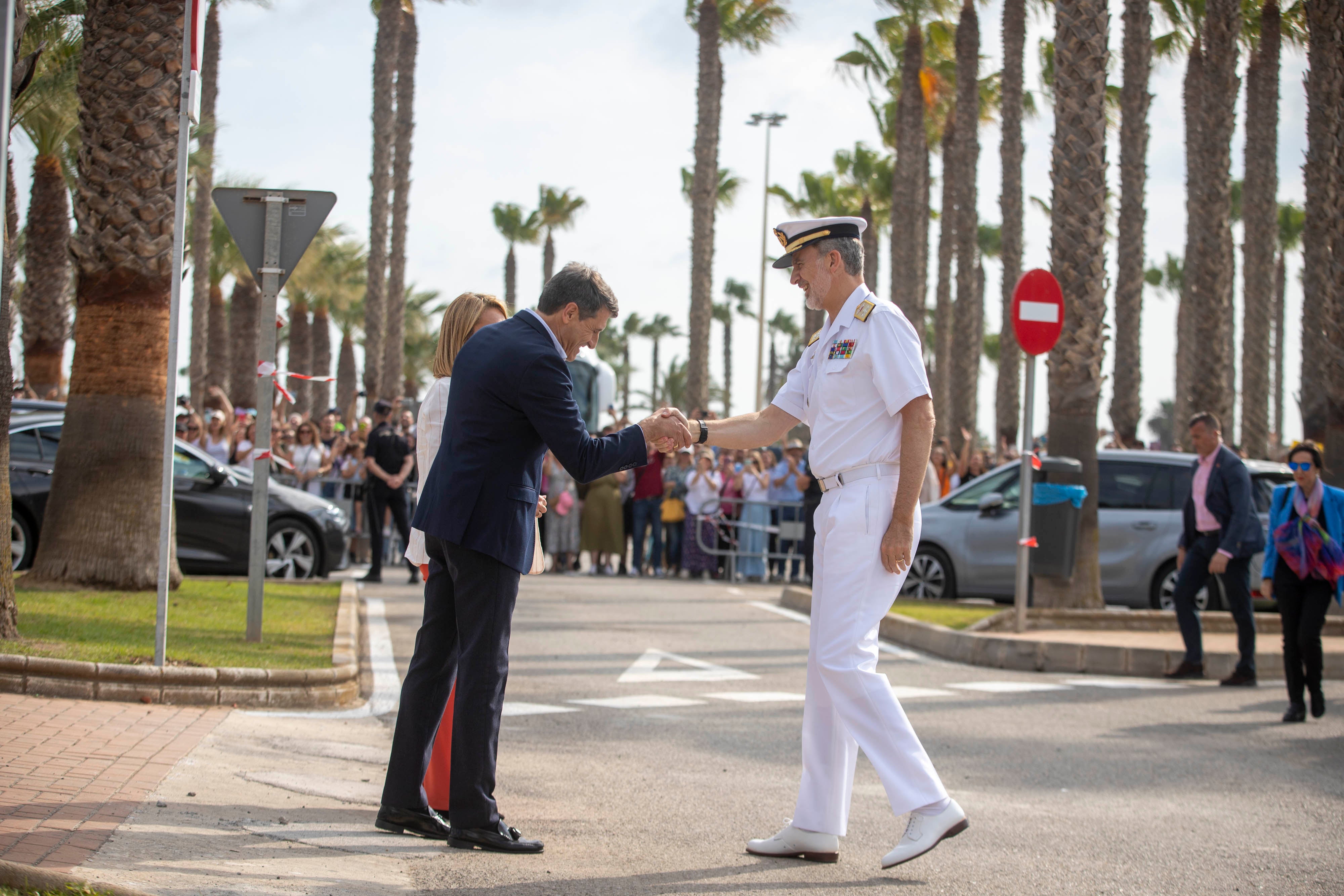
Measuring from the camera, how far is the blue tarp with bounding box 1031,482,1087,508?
501 inches

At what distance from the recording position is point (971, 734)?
809 centimetres

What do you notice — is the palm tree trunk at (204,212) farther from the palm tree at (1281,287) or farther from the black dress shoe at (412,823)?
the palm tree at (1281,287)

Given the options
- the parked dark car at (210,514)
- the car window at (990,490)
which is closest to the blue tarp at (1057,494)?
the car window at (990,490)

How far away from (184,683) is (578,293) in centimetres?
404

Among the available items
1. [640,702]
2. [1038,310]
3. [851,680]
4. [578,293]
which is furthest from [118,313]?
[851,680]

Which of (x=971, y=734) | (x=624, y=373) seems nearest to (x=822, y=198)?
(x=971, y=734)

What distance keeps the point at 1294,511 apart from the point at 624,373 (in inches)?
3476

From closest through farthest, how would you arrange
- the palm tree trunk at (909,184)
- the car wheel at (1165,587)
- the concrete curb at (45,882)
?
1. the concrete curb at (45,882)
2. the car wheel at (1165,587)
3. the palm tree trunk at (909,184)

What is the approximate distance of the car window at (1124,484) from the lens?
49.2 feet

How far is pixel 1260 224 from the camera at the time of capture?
26.2 meters

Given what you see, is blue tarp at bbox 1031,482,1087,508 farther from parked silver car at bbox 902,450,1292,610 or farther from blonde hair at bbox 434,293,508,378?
blonde hair at bbox 434,293,508,378

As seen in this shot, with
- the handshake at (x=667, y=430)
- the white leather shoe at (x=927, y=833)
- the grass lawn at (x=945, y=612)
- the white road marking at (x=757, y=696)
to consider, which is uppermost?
the handshake at (x=667, y=430)

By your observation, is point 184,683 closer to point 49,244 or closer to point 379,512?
point 379,512

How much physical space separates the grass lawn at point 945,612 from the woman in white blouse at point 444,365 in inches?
308
